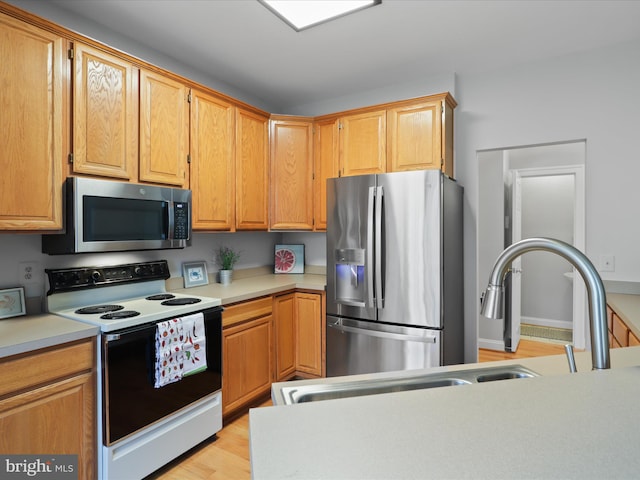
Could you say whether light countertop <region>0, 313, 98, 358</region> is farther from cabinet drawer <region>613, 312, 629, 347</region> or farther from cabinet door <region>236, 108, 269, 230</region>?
cabinet drawer <region>613, 312, 629, 347</region>

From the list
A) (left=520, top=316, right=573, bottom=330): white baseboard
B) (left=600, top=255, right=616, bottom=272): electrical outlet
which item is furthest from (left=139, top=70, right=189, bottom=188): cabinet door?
(left=520, top=316, right=573, bottom=330): white baseboard

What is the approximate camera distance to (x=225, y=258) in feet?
10.4

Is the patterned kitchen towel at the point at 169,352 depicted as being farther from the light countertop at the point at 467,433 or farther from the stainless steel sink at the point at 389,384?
the light countertop at the point at 467,433

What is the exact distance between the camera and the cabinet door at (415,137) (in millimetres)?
2801

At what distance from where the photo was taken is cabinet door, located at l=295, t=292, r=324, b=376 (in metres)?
2.99

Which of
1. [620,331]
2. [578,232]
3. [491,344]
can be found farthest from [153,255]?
[578,232]

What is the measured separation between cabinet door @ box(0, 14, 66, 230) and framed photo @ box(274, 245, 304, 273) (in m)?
2.08

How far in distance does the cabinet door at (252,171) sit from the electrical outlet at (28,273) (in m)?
1.32

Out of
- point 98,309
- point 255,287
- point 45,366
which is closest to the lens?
point 45,366

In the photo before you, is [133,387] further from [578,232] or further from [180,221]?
[578,232]

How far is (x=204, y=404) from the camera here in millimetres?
2277

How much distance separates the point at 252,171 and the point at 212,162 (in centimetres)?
43

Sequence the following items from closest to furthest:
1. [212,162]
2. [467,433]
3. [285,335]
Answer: [467,433] → [212,162] → [285,335]

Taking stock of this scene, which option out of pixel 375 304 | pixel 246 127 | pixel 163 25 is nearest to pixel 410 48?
pixel 246 127
